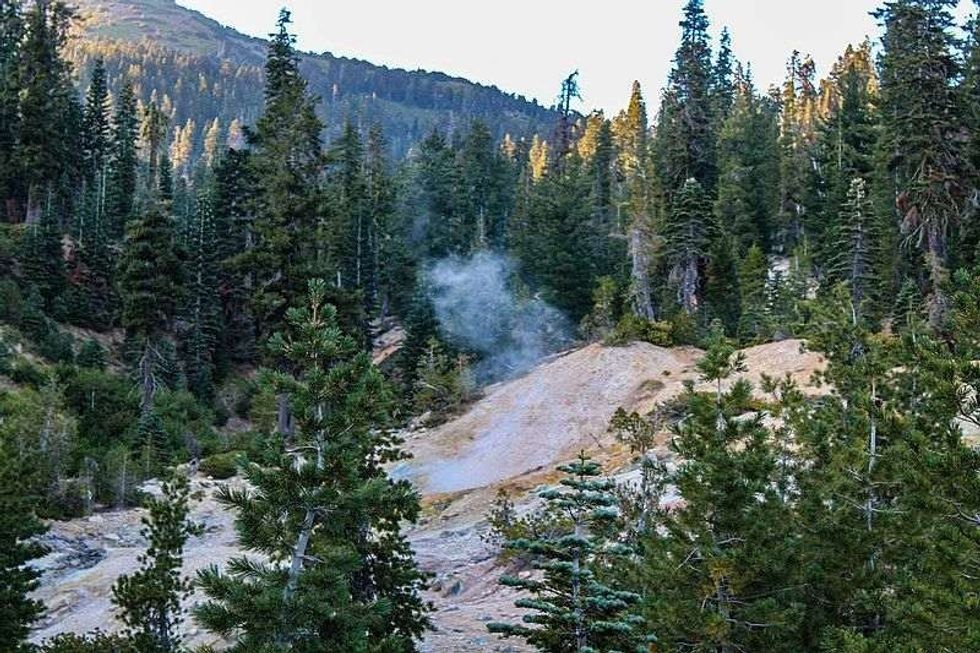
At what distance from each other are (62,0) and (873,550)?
67314 millimetres

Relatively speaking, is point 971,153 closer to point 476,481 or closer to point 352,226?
point 476,481

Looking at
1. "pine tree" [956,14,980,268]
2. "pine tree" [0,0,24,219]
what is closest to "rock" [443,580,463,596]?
"pine tree" [956,14,980,268]

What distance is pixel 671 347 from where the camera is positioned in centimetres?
4678

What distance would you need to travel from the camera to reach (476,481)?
3794 cm

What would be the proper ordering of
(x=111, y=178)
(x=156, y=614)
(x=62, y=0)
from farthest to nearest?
(x=111, y=178)
(x=62, y=0)
(x=156, y=614)

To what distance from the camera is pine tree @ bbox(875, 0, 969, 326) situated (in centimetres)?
3706

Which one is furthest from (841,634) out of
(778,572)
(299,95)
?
(299,95)

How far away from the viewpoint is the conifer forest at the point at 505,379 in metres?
11.5

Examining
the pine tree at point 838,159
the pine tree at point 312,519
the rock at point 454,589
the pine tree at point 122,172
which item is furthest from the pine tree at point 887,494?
the pine tree at point 122,172

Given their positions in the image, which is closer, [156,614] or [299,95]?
[156,614]

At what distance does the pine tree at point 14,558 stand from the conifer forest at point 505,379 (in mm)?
87

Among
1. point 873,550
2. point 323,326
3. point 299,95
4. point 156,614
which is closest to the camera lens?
point 323,326

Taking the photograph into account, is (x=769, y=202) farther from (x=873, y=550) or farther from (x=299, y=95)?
(x=873, y=550)

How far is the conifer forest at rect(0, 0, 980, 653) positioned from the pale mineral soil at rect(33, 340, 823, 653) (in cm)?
19
